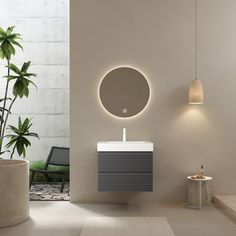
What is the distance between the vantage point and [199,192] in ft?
15.8

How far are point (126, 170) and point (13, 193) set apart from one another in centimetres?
130

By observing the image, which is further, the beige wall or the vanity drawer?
the beige wall

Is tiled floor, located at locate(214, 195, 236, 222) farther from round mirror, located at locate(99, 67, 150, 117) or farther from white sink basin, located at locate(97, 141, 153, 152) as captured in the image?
round mirror, located at locate(99, 67, 150, 117)

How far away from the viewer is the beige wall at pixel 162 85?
5.19 metres

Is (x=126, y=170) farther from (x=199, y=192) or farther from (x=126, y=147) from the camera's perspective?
(x=199, y=192)

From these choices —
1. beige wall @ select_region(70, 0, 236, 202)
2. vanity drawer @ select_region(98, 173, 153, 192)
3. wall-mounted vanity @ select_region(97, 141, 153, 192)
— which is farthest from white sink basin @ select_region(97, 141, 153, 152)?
beige wall @ select_region(70, 0, 236, 202)

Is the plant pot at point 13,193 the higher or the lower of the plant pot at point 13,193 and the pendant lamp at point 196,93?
the lower

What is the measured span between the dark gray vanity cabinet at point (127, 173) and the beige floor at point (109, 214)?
30cm

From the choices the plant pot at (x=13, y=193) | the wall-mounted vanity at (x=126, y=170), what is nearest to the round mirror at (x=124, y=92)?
the wall-mounted vanity at (x=126, y=170)

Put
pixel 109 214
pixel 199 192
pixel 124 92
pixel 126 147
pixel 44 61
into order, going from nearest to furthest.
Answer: pixel 109 214 → pixel 126 147 → pixel 199 192 → pixel 124 92 → pixel 44 61

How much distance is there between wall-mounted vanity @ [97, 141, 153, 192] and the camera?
4.62 m

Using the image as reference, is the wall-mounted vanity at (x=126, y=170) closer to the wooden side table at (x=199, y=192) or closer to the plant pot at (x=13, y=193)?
the wooden side table at (x=199, y=192)

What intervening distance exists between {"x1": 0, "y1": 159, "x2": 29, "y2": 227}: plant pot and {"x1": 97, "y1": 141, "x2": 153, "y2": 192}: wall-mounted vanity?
0.90 meters

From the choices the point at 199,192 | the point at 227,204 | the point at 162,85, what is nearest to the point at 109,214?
the point at 199,192
